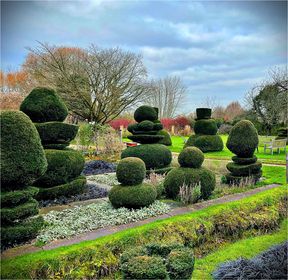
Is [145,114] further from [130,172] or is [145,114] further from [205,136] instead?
[205,136]

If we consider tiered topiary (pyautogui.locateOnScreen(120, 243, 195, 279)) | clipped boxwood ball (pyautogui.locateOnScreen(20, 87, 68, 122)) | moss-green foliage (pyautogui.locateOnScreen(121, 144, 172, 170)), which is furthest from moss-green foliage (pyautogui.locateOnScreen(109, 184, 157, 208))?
moss-green foliage (pyautogui.locateOnScreen(121, 144, 172, 170))

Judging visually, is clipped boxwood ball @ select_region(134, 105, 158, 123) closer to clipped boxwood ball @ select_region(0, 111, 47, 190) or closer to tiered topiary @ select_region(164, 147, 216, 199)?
tiered topiary @ select_region(164, 147, 216, 199)

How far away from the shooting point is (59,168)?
20.6 ft

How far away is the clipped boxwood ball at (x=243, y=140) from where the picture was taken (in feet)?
Result: 27.3

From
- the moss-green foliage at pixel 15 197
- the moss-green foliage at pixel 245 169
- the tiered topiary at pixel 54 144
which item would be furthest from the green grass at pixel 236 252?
the tiered topiary at pixel 54 144

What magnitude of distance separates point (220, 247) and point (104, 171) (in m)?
6.31

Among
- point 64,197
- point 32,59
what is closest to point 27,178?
point 64,197

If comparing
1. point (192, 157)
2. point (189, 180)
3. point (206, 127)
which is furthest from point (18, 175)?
point (206, 127)

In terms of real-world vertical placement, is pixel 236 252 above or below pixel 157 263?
below

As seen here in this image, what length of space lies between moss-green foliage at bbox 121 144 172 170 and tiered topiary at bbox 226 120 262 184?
2.17 meters

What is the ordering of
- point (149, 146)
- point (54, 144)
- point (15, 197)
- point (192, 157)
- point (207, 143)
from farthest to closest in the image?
point (207, 143) → point (149, 146) → point (54, 144) → point (192, 157) → point (15, 197)

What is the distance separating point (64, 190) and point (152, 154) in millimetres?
3583

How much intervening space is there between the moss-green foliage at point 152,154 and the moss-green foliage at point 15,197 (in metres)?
5.47

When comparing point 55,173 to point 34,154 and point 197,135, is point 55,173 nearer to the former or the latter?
point 34,154
